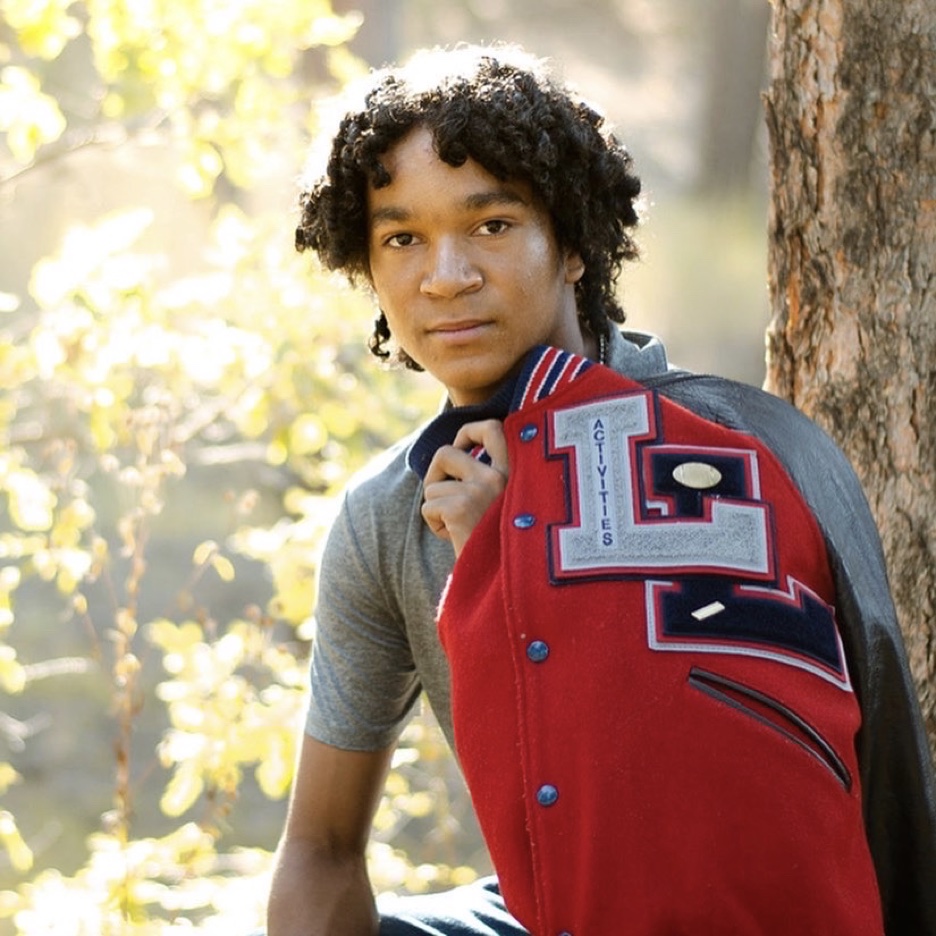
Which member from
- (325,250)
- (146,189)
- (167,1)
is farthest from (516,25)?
(325,250)

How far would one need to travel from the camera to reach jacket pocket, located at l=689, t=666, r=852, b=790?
69.7 inches

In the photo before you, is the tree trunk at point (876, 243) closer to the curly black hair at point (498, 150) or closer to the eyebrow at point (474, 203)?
the curly black hair at point (498, 150)

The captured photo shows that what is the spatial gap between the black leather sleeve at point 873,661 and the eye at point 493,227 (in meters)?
0.34

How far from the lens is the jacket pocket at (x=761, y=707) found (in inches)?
69.7

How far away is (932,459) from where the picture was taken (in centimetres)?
259

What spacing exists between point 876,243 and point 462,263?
811mm

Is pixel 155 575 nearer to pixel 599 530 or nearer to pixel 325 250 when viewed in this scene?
pixel 325 250

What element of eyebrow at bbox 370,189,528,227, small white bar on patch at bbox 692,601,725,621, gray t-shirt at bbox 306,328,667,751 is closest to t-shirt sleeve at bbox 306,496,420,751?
gray t-shirt at bbox 306,328,667,751

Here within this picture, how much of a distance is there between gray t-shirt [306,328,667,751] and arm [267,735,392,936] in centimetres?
4

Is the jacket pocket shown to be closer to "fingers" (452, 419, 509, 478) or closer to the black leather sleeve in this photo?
the black leather sleeve

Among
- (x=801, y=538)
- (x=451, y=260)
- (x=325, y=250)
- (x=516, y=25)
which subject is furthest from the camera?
(x=516, y=25)

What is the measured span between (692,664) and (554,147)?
86cm

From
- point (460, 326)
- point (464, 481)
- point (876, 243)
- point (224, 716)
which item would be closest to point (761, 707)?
point (464, 481)

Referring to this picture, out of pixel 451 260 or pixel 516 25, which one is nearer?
pixel 451 260
